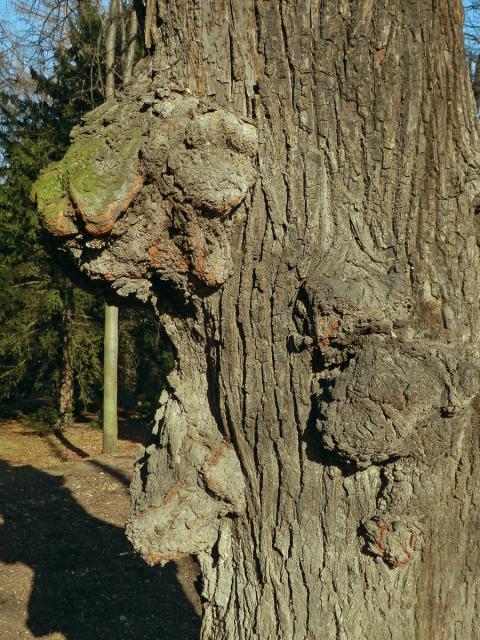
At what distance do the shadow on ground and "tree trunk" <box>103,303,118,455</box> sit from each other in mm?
2906

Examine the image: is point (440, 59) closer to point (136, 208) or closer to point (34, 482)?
point (136, 208)

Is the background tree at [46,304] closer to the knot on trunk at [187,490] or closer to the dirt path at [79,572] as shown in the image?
the dirt path at [79,572]

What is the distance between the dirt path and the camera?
16.4ft

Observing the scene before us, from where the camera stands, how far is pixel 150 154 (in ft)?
6.33

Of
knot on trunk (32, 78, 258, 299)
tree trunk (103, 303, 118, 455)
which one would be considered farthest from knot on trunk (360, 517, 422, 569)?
tree trunk (103, 303, 118, 455)

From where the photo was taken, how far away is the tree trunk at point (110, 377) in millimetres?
10602

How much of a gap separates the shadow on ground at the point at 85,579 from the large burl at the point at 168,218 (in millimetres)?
3123

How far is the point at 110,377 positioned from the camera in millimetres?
10805

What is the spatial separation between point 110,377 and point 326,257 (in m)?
9.26

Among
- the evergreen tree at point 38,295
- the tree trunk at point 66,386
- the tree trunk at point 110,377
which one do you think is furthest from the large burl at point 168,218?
the tree trunk at point 66,386

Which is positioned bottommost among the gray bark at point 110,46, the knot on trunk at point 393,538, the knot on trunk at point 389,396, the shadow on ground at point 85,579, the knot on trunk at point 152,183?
the shadow on ground at point 85,579

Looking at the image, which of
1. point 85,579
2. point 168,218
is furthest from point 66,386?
point 168,218

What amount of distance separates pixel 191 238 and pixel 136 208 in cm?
20

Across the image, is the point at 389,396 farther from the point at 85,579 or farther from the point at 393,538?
the point at 85,579
